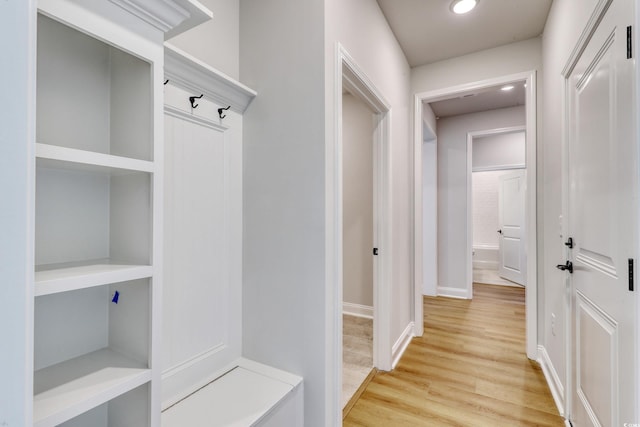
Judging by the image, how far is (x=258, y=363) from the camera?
1574 mm

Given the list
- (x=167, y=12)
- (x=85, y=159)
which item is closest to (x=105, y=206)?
(x=85, y=159)

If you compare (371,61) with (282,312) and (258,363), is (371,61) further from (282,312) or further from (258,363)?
(258,363)

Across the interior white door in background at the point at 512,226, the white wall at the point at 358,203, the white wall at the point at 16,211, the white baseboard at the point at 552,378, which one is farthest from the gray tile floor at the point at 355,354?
the interior white door in background at the point at 512,226

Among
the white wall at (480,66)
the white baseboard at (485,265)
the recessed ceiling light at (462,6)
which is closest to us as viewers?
the recessed ceiling light at (462,6)

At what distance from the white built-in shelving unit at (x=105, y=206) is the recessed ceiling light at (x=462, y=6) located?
1943 millimetres

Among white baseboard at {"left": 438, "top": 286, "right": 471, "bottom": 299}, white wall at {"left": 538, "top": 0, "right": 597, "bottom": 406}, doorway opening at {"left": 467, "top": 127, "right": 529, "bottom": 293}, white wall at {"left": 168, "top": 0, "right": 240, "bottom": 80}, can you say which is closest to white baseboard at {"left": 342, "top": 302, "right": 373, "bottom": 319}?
white baseboard at {"left": 438, "top": 286, "right": 471, "bottom": 299}

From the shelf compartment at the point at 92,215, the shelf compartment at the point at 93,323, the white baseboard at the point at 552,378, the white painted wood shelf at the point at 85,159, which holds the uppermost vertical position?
the white painted wood shelf at the point at 85,159

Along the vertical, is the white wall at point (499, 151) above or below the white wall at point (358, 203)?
above

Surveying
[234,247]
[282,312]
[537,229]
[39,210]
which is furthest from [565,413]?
[39,210]

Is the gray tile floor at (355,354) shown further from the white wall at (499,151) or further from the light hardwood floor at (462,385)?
the white wall at (499,151)

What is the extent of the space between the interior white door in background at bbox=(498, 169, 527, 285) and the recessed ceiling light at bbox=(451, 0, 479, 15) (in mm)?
3671

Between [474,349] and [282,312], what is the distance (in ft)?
6.65

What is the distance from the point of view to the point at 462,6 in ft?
6.96

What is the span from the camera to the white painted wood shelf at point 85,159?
2.24 feet
